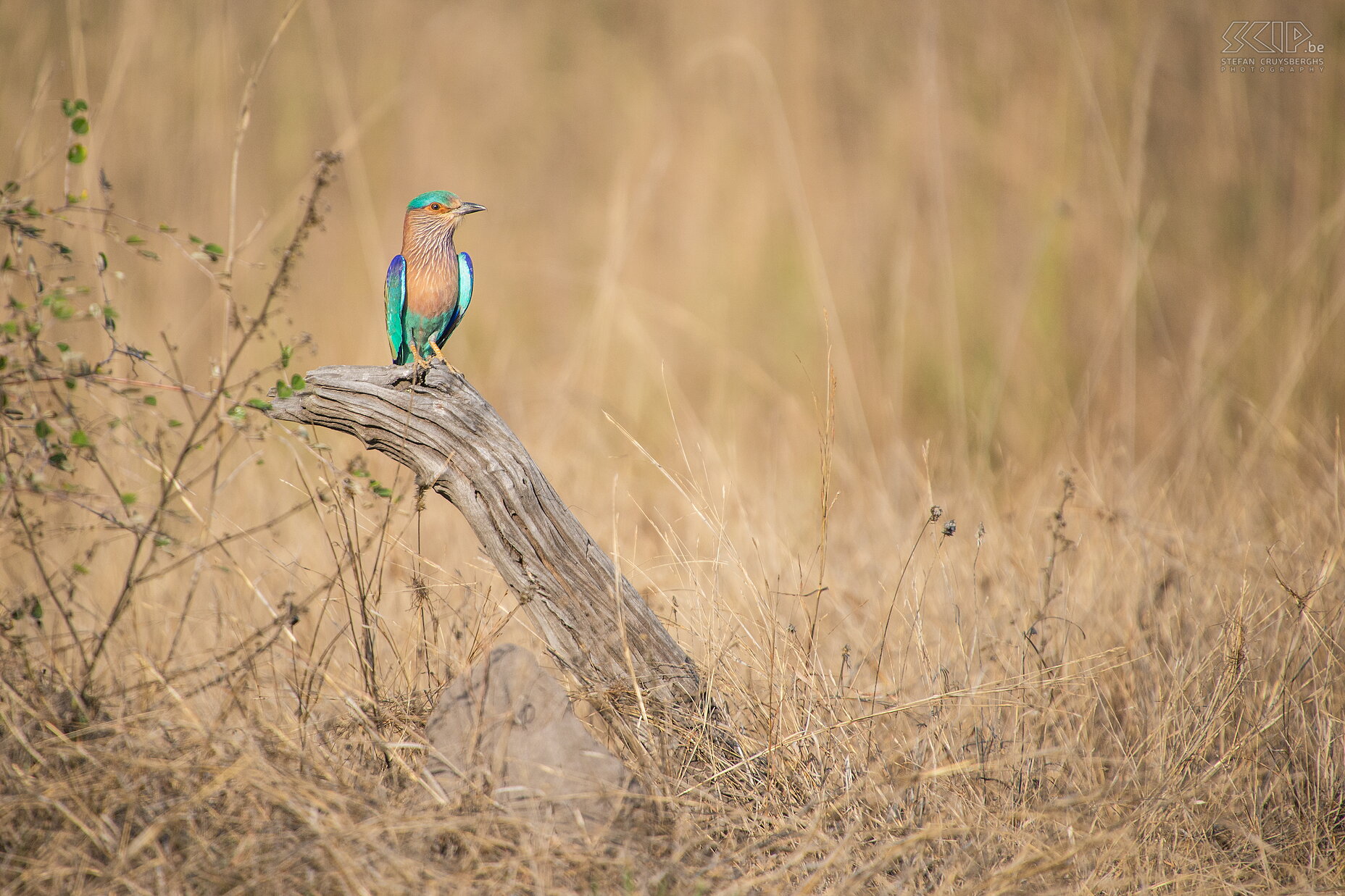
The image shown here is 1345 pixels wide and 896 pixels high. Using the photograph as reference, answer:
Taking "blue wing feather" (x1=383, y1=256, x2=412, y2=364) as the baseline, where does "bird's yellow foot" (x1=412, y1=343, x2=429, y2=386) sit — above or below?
below

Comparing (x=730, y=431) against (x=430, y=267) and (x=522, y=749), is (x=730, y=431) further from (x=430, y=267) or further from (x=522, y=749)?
(x=522, y=749)

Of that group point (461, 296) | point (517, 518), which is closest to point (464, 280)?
point (461, 296)

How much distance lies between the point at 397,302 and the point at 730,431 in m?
2.57

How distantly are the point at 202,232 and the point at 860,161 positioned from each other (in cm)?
363

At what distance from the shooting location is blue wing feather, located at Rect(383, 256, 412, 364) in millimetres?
2111

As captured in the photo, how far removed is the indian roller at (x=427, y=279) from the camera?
2.08 metres

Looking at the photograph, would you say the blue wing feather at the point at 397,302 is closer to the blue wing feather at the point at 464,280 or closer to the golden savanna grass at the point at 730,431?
the blue wing feather at the point at 464,280

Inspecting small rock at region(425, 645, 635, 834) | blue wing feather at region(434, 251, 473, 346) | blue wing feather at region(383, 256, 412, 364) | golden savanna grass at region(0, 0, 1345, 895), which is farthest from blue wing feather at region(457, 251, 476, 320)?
small rock at region(425, 645, 635, 834)

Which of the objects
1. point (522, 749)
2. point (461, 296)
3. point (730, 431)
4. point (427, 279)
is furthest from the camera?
point (730, 431)

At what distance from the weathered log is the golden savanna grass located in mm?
131

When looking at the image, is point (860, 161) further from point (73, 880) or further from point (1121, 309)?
point (73, 880)

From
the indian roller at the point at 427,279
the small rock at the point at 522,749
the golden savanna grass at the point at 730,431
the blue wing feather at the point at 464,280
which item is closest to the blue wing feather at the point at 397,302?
the indian roller at the point at 427,279

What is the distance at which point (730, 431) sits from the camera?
452 cm

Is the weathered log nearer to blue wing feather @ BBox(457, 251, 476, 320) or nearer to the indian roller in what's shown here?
the indian roller
